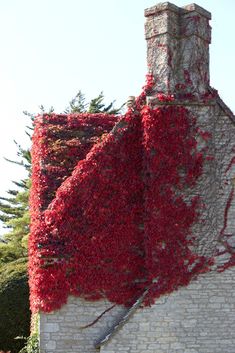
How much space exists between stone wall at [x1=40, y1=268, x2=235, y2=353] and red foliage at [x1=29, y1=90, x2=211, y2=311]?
11.6 inches

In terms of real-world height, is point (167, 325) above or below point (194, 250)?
below

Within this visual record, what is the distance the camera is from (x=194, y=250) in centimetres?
1622

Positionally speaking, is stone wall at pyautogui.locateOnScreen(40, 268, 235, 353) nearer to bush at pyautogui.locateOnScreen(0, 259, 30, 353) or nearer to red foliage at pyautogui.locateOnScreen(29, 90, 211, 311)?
red foliage at pyautogui.locateOnScreen(29, 90, 211, 311)

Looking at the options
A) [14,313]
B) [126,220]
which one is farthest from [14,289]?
[126,220]

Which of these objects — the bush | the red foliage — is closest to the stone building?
the red foliage

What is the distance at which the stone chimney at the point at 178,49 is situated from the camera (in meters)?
17.1

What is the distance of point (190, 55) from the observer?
17.2m

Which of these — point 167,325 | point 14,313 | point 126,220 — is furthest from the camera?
point 14,313

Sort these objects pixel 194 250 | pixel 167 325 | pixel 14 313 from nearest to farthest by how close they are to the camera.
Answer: pixel 167 325, pixel 194 250, pixel 14 313

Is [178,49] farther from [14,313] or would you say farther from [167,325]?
[14,313]

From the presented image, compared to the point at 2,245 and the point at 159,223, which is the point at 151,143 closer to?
the point at 159,223

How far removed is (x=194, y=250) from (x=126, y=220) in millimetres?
1767

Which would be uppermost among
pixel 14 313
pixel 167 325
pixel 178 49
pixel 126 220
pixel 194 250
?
pixel 178 49

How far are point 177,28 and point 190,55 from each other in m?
0.81
